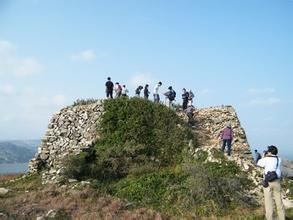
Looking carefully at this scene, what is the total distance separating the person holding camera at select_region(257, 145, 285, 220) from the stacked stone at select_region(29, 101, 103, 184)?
45.4 feet

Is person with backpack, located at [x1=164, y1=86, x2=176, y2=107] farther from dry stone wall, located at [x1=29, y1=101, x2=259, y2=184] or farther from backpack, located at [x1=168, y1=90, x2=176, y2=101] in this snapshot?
dry stone wall, located at [x1=29, y1=101, x2=259, y2=184]

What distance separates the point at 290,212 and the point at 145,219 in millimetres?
5236

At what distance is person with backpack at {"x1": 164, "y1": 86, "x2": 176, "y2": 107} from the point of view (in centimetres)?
3025

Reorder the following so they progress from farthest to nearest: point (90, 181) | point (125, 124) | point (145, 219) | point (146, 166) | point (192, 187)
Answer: point (125, 124) → point (146, 166) → point (90, 181) → point (192, 187) → point (145, 219)

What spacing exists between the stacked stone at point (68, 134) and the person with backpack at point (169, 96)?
15.9ft

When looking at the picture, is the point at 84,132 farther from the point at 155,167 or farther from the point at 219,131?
the point at 219,131

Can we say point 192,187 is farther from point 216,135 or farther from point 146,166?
point 216,135

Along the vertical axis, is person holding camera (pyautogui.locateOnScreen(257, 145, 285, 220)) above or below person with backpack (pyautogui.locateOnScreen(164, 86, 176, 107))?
below

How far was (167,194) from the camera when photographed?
18.5m

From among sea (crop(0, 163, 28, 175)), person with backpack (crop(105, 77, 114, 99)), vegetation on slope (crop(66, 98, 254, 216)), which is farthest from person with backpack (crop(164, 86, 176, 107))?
sea (crop(0, 163, 28, 175))

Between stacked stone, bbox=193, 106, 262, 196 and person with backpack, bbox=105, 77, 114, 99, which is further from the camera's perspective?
person with backpack, bbox=105, 77, 114, 99

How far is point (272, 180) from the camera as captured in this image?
41.3 ft

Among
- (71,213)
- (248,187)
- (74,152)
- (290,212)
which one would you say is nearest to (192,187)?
(248,187)

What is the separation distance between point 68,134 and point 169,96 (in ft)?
24.8
